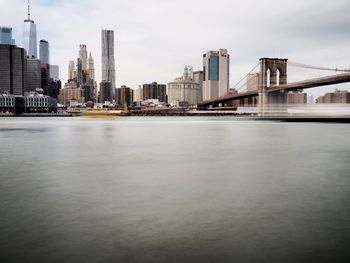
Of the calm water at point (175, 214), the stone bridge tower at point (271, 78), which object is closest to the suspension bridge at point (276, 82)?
the stone bridge tower at point (271, 78)

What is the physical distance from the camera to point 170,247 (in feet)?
15.1

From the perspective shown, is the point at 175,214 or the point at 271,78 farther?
the point at 271,78

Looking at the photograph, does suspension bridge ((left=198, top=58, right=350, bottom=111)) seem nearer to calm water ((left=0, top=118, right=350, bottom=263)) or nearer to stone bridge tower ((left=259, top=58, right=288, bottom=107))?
stone bridge tower ((left=259, top=58, right=288, bottom=107))

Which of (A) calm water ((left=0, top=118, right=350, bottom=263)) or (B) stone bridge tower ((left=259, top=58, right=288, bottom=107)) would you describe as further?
(B) stone bridge tower ((left=259, top=58, right=288, bottom=107))

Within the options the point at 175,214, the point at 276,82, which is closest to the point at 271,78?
the point at 276,82

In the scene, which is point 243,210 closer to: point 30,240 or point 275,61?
point 30,240

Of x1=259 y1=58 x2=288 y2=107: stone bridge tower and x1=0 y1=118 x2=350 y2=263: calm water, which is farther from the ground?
x1=259 y1=58 x2=288 y2=107: stone bridge tower

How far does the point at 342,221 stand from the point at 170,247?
9.68 feet

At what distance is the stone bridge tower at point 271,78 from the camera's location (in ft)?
267

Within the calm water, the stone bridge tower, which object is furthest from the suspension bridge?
the calm water

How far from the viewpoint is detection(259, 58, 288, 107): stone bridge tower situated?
81438 millimetres

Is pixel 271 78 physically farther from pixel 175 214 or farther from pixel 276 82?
pixel 175 214

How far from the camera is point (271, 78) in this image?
3784 inches

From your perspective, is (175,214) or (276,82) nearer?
(175,214)
